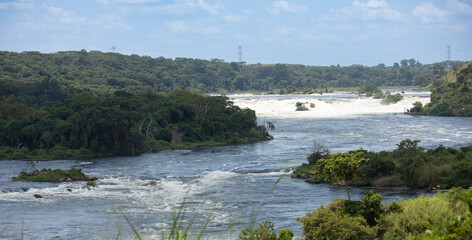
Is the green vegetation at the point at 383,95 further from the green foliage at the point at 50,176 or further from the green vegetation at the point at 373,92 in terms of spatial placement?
the green foliage at the point at 50,176

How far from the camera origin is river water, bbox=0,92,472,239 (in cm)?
2420

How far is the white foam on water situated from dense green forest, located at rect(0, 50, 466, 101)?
78.9 feet

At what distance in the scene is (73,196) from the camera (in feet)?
104

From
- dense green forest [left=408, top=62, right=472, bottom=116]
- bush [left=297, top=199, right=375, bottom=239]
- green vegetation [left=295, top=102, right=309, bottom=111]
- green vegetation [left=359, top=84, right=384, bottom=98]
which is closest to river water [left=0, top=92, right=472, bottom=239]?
bush [left=297, top=199, right=375, bottom=239]

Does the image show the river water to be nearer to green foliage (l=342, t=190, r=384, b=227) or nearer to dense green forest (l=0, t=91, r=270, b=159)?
green foliage (l=342, t=190, r=384, b=227)

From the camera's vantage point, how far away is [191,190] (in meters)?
33.4

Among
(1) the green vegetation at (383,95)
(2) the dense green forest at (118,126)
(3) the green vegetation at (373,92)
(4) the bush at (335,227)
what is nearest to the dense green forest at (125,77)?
(2) the dense green forest at (118,126)

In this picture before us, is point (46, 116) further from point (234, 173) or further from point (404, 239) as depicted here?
point (404, 239)

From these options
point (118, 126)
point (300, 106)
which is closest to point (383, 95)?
point (300, 106)

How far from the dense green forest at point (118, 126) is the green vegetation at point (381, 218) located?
34144mm

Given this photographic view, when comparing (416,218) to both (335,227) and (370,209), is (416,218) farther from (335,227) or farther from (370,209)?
(335,227)

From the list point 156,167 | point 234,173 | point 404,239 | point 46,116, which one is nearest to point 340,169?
point 404,239

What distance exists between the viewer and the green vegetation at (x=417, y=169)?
30031 mm

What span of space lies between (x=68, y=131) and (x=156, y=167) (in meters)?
13.8
